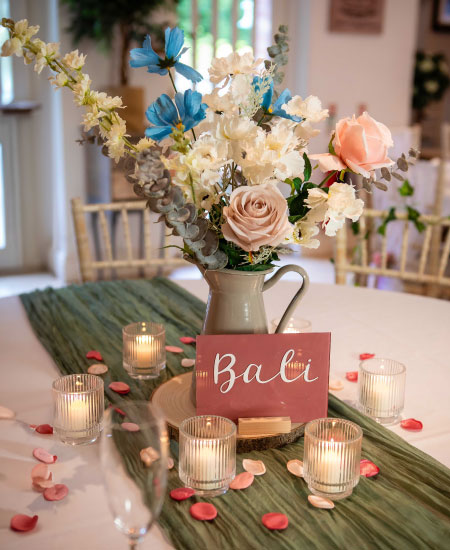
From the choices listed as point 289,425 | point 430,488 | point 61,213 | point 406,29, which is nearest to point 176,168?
point 289,425

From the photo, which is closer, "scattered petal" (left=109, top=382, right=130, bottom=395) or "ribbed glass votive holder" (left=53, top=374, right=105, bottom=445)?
"ribbed glass votive holder" (left=53, top=374, right=105, bottom=445)

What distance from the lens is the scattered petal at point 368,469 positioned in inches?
35.7

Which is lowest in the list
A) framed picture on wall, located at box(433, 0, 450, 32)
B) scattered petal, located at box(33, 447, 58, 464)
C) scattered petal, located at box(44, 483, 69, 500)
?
scattered petal, located at box(44, 483, 69, 500)

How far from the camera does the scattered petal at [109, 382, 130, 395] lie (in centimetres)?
114

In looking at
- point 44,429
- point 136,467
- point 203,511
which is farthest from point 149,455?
point 44,429

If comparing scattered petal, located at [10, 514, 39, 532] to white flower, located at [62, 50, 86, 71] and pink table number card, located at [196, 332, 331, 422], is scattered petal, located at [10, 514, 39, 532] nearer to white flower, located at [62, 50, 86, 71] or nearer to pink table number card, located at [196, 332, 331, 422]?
pink table number card, located at [196, 332, 331, 422]

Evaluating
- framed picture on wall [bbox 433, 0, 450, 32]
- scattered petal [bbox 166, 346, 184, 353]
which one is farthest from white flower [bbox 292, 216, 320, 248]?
framed picture on wall [bbox 433, 0, 450, 32]

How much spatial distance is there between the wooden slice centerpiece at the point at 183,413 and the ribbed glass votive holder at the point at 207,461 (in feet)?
0.31

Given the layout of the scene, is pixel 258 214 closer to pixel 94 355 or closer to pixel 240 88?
pixel 240 88

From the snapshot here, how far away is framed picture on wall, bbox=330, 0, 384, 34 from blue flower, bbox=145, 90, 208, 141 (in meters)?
4.16

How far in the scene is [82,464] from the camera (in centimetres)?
92

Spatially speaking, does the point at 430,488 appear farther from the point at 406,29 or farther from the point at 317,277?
the point at 406,29

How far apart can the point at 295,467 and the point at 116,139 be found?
51cm

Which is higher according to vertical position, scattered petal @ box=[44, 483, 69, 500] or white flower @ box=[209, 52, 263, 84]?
white flower @ box=[209, 52, 263, 84]
